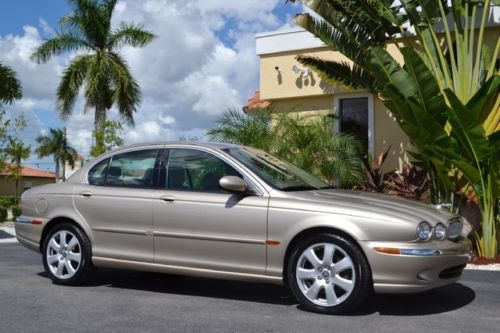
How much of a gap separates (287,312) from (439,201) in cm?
608

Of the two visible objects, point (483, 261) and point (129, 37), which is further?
point (129, 37)

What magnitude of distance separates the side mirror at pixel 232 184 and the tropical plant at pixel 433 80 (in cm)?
379

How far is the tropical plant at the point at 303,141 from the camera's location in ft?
39.3

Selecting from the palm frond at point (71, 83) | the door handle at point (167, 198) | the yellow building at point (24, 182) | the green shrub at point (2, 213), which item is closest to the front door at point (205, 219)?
the door handle at point (167, 198)

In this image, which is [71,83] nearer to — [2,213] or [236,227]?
[2,213]

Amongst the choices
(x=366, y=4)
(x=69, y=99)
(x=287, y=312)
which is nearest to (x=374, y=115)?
(x=366, y=4)

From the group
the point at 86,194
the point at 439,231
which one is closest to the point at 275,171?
the point at 439,231

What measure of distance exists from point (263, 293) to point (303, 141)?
20.1 ft

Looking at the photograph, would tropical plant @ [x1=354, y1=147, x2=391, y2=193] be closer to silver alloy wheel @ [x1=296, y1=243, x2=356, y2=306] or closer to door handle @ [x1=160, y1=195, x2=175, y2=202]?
door handle @ [x1=160, y1=195, x2=175, y2=202]

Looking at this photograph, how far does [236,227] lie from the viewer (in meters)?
5.77

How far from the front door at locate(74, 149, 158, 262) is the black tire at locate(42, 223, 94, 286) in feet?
0.46

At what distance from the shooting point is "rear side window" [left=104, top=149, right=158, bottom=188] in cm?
655

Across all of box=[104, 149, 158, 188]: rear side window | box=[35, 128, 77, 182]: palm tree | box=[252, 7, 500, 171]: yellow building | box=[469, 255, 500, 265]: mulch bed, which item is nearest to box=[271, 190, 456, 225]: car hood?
box=[104, 149, 158, 188]: rear side window

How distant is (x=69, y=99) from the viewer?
25.8 meters
